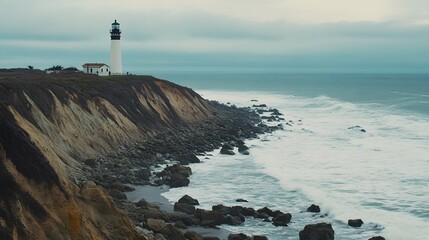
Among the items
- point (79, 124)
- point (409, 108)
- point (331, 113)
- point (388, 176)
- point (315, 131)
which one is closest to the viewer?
point (388, 176)

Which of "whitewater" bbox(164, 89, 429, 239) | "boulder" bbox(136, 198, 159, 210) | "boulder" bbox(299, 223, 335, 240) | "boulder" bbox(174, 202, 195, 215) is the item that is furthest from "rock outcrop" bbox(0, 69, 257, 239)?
"boulder" bbox(299, 223, 335, 240)

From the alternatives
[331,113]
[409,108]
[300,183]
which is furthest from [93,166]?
[409,108]

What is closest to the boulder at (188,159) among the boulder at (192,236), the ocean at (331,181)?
the ocean at (331,181)

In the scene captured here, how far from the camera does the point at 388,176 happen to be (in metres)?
32.8

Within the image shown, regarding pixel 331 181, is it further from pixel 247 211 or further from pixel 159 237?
pixel 159 237

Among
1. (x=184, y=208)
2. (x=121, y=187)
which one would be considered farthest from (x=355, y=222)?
(x=121, y=187)

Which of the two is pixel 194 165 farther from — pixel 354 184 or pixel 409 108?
pixel 409 108

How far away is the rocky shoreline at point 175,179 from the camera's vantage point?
20.8 m

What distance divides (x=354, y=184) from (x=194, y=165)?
10554 mm

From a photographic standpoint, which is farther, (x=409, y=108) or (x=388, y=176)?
(x=409, y=108)

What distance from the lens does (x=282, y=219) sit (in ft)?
75.6

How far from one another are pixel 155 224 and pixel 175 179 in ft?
32.5

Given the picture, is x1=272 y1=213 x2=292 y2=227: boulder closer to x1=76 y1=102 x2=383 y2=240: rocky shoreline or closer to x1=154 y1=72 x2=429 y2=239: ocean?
x1=76 y1=102 x2=383 y2=240: rocky shoreline

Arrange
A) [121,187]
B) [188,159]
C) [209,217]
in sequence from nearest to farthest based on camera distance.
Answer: [209,217]
[121,187]
[188,159]
